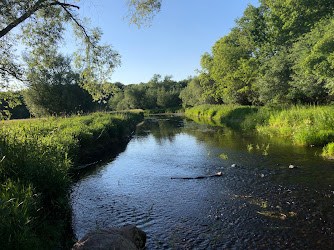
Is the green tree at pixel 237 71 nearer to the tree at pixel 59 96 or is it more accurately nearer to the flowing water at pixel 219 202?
the flowing water at pixel 219 202

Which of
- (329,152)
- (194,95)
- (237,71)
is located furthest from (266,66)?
(194,95)

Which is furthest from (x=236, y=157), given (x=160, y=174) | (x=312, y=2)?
(x=312, y=2)

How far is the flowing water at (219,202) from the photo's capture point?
5.26 m

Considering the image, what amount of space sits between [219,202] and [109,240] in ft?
13.9

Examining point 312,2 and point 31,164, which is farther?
point 312,2

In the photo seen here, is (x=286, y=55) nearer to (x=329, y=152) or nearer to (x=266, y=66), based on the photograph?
(x=266, y=66)

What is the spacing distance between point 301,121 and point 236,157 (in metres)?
8.39

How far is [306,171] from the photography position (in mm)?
9359

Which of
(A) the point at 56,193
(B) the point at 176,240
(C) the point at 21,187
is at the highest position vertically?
(C) the point at 21,187

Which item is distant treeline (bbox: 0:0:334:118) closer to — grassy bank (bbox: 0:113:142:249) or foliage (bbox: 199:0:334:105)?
foliage (bbox: 199:0:334:105)

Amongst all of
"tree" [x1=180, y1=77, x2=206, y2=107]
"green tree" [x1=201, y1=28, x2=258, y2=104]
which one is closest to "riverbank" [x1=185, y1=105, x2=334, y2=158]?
"green tree" [x1=201, y1=28, x2=258, y2=104]

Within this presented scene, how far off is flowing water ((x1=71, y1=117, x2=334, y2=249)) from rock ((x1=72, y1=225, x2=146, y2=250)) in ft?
2.65

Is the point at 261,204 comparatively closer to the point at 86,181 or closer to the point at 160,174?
the point at 160,174

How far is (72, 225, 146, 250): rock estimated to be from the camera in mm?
3816
